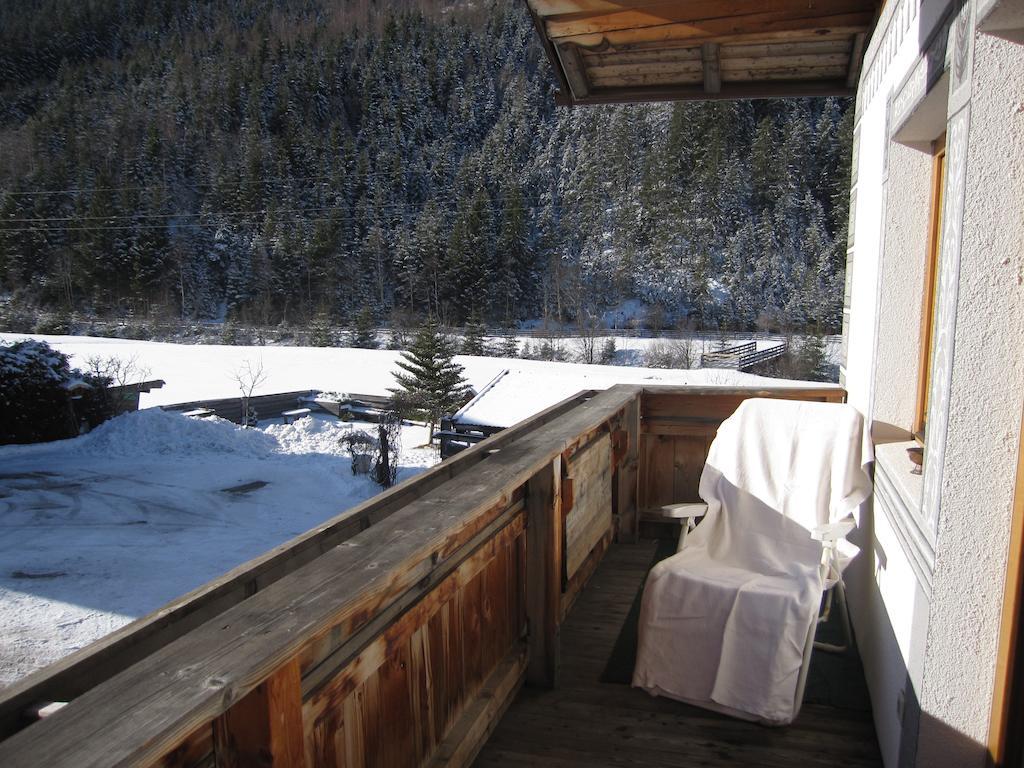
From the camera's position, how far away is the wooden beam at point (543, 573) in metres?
2.19

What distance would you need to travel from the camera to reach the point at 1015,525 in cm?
121

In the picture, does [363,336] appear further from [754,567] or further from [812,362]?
[754,567]

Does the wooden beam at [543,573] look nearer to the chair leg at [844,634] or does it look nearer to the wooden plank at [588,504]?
the wooden plank at [588,504]

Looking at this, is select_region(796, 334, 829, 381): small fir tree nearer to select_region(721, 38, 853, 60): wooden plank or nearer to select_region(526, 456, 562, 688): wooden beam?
select_region(721, 38, 853, 60): wooden plank

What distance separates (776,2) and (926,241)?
3.72 feet

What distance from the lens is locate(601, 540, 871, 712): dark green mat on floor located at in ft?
7.21

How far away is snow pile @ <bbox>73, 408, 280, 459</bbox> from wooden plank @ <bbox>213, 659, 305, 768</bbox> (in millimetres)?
14067

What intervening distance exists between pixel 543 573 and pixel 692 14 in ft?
7.13

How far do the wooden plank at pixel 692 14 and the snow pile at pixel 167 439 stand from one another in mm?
13077

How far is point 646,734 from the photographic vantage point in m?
2.04

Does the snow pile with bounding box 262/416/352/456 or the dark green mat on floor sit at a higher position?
the dark green mat on floor

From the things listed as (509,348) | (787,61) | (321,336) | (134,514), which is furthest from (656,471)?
(321,336)

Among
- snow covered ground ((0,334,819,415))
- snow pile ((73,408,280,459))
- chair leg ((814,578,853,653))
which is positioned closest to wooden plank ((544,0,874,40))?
chair leg ((814,578,853,653))

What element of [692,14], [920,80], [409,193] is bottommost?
[920,80]
